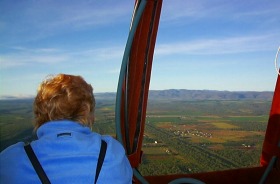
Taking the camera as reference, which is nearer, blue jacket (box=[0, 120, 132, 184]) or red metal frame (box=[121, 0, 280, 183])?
blue jacket (box=[0, 120, 132, 184])

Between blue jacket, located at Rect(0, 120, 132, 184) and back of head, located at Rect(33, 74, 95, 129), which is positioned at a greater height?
back of head, located at Rect(33, 74, 95, 129)

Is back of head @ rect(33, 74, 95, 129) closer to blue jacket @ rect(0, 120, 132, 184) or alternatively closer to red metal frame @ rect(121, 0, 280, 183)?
blue jacket @ rect(0, 120, 132, 184)

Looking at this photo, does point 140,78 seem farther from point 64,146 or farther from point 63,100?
point 64,146

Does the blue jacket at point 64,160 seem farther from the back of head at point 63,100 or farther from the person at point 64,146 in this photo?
the back of head at point 63,100

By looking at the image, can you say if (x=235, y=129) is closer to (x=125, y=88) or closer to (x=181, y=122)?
(x=181, y=122)

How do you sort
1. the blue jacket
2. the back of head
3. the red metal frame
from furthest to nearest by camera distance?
1. the red metal frame
2. the back of head
3. the blue jacket

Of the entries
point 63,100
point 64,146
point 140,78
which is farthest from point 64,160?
point 140,78

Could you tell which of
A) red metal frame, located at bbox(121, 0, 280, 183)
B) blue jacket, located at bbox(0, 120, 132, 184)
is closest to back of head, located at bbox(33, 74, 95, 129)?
blue jacket, located at bbox(0, 120, 132, 184)

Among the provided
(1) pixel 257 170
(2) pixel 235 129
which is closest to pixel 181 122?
(2) pixel 235 129
